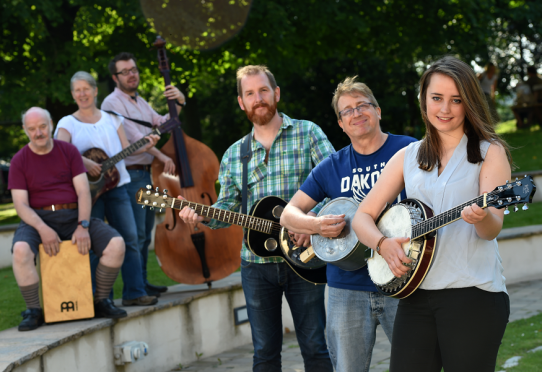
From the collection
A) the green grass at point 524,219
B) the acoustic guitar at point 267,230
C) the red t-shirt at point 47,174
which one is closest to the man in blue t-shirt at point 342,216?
the acoustic guitar at point 267,230

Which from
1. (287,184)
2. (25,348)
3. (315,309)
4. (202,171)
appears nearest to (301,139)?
(287,184)

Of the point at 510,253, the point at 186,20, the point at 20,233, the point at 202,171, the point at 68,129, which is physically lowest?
the point at 510,253

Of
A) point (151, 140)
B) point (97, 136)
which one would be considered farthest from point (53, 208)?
point (151, 140)

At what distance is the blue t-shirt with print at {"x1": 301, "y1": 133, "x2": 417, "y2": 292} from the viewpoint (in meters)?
3.17

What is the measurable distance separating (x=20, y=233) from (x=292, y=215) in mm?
2470

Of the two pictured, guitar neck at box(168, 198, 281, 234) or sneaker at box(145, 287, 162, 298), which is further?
sneaker at box(145, 287, 162, 298)

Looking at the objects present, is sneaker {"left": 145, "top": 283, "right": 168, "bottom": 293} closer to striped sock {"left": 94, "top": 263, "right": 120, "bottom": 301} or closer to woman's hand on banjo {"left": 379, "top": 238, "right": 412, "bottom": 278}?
striped sock {"left": 94, "top": 263, "right": 120, "bottom": 301}

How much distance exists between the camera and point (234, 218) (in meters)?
3.83

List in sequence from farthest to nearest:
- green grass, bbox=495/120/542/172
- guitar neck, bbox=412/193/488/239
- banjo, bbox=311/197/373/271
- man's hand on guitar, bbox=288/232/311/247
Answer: green grass, bbox=495/120/542/172 < man's hand on guitar, bbox=288/232/311/247 < banjo, bbox=311/197/373/271 < guitar neck, bbox=412/193/488/239

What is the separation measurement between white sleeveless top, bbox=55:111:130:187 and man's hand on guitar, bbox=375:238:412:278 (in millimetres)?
3187

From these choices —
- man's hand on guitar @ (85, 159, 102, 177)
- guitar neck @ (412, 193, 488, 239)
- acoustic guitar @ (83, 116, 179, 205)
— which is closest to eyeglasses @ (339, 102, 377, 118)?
guitar neck @ (412, 193, 488, 239)

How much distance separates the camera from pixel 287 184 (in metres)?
3.85

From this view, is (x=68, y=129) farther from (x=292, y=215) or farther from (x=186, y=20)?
(x=186, y=20)

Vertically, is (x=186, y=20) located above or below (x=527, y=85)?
above
